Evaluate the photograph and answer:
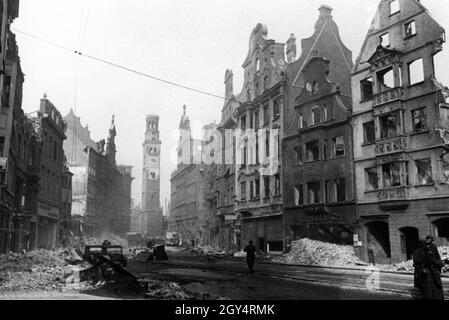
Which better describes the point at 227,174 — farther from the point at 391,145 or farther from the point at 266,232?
the point at 391,145

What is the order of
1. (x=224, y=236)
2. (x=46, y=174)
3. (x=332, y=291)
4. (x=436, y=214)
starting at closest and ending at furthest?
(x=332, y=291), (x=436, y=214), (x=46, y=174), (x=224, y=236)

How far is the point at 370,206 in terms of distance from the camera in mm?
31531

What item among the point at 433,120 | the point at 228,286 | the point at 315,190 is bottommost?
the point at 228,286

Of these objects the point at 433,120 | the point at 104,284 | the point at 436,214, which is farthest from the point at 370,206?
the point at 104,284

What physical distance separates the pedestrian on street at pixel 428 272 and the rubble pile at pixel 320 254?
18.5 meters

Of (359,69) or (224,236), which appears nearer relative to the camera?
(359,69)

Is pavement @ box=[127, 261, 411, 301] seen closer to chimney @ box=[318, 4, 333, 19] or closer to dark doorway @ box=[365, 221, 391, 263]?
dark doorway @ box=[365, 221, 391, 263]

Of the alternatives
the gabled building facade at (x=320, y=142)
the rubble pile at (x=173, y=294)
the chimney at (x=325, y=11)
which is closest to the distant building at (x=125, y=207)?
the gabled building facade at (x=320, y=142)

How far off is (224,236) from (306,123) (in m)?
21.9

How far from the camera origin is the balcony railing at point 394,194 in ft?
93.9

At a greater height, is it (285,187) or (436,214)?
(285,187)

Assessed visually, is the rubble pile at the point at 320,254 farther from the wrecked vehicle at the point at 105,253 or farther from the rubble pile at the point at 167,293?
the rubble pile at the point at 167,293

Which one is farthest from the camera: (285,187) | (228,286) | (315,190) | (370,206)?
(285,187)
